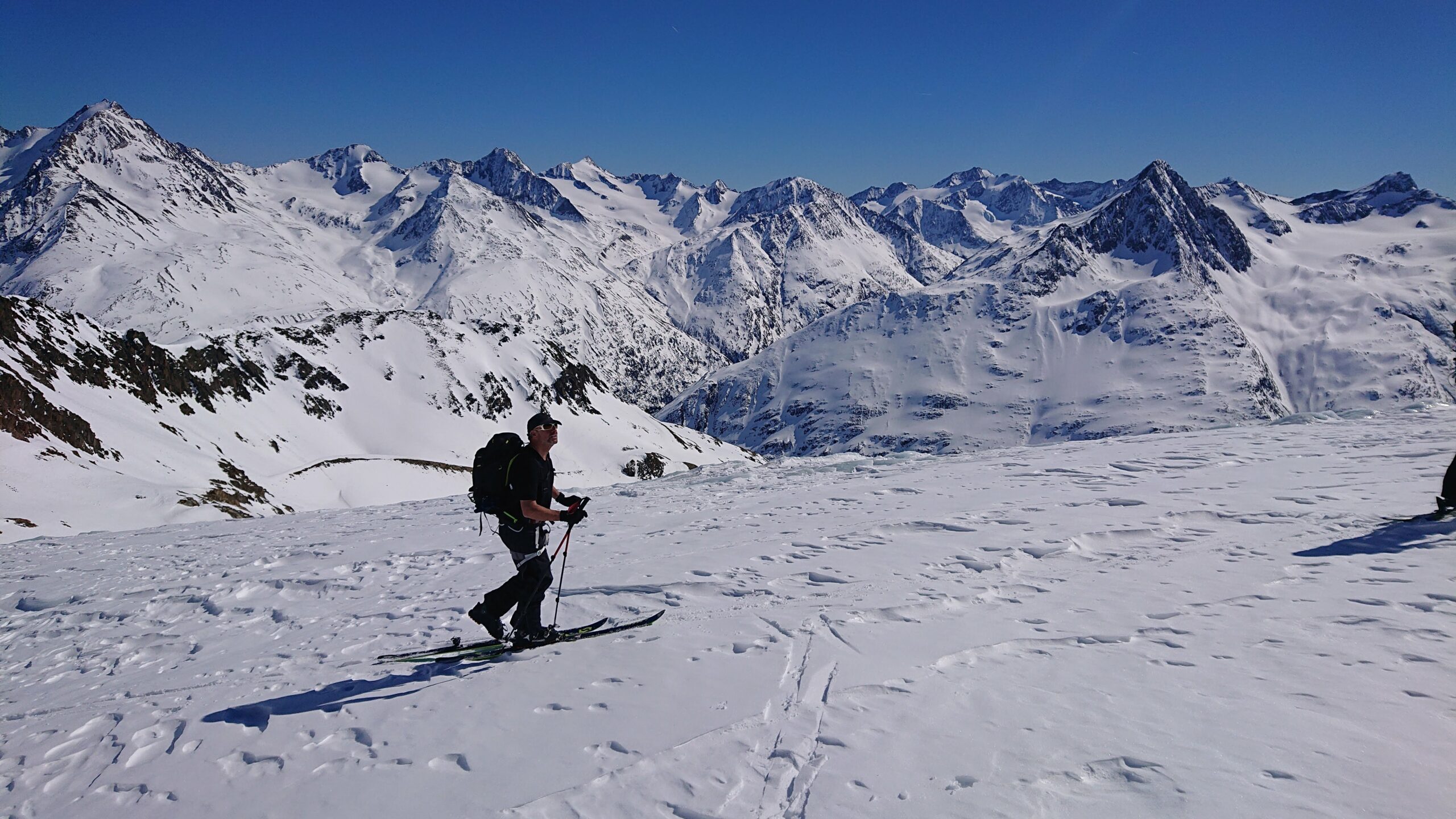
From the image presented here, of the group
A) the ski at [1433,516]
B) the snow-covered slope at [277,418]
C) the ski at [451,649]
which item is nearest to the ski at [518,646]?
the ski at [451,649]

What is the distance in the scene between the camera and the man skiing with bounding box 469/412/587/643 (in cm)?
830

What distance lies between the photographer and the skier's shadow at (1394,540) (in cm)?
1105

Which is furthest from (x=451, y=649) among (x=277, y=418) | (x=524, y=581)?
(x=277, y=418)

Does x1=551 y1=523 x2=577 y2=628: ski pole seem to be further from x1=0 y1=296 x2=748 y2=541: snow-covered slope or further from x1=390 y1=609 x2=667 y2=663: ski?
x1=0 y1=296 x2=748 y2=541: snow-covered slope

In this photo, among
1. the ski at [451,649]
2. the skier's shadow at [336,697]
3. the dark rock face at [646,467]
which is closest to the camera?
the skier's shadow at [336,697]

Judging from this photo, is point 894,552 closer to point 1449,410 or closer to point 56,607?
point 56,607

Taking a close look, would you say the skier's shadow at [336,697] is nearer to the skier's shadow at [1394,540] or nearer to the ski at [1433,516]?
the skier's shadow at [1394,540]

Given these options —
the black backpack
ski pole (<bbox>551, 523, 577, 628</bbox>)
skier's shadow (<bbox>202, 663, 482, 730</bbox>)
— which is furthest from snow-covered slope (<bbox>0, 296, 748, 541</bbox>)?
the black backpack

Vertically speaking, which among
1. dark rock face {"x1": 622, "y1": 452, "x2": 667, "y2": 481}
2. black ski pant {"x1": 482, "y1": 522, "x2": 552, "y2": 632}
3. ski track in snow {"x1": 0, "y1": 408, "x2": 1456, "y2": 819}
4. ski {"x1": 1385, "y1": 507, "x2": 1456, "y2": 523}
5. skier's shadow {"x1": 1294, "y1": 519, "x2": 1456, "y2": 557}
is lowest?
dark rock face {"x1": 622, "y1": 452, "x2": 667, "y2": 481}

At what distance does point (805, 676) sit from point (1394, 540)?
10.9 m

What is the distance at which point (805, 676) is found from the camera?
24.9 ft

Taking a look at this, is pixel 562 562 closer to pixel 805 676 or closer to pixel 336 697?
pixel 336 697

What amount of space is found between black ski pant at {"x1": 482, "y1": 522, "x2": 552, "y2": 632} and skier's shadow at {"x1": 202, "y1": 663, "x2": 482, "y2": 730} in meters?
0.72

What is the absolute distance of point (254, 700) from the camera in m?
7.84
